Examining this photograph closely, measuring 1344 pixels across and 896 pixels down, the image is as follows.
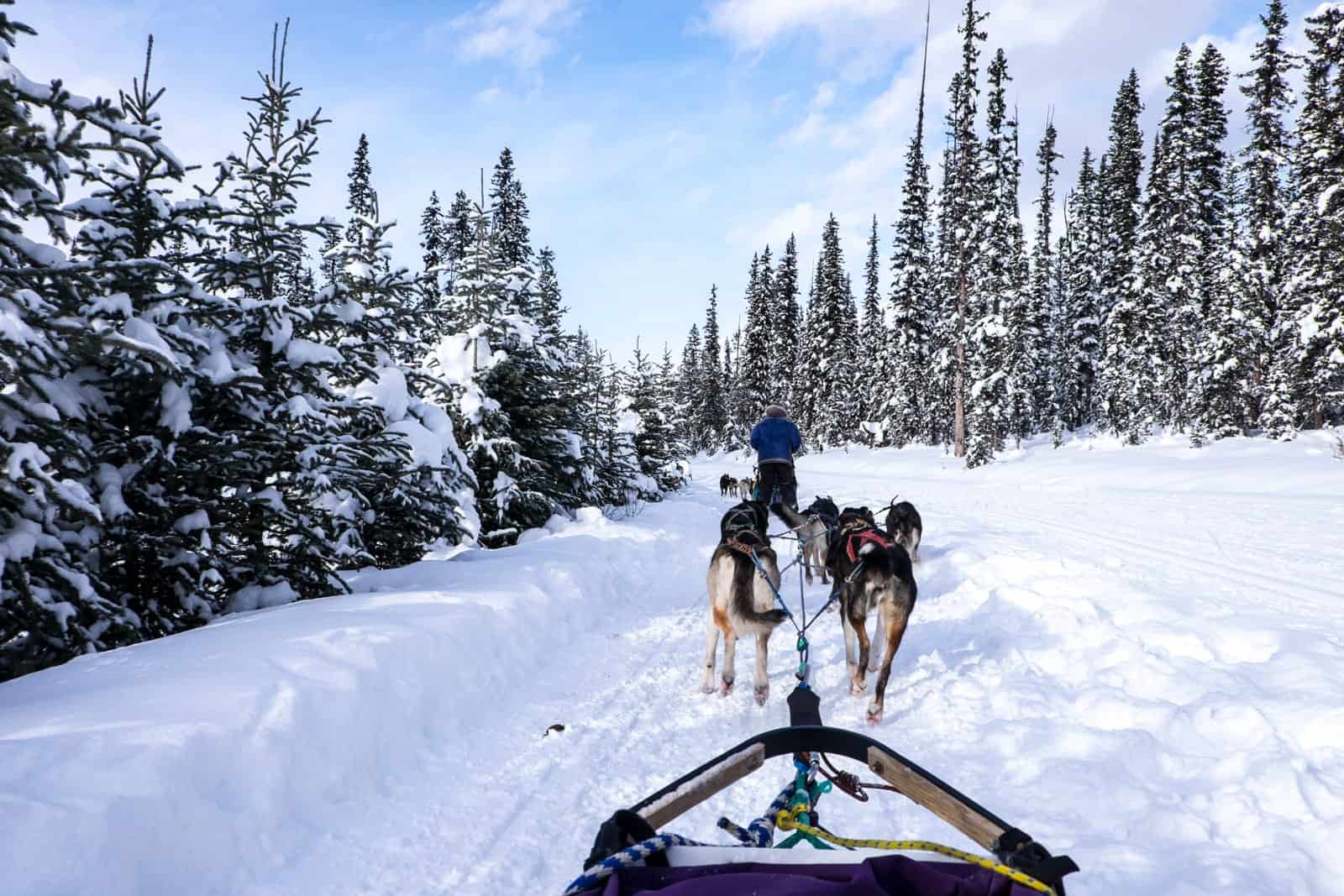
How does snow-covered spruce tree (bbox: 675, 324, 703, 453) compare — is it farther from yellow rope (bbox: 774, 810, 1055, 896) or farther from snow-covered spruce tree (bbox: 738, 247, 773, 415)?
yellow rope (bbox: 774, 810, 1055, 896)

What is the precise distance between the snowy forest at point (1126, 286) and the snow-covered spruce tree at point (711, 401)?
1751 centimetres

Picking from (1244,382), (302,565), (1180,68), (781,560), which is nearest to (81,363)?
(302,565)

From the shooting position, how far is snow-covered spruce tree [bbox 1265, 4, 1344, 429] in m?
22.5

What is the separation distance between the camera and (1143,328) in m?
33.2

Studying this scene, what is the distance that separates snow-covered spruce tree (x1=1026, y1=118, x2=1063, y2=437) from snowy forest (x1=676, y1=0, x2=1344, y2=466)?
0.18 metres

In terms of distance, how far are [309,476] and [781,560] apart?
782cm

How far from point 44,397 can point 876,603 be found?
548 centimetres

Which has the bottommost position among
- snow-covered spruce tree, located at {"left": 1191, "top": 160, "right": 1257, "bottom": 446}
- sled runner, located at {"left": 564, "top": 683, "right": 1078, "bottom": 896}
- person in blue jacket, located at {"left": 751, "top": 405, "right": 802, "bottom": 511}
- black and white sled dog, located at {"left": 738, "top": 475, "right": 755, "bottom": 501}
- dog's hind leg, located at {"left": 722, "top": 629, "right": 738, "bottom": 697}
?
black and white sled dog, located at {"left": 738, "top": 475, "right": 755, "bottom": 501}

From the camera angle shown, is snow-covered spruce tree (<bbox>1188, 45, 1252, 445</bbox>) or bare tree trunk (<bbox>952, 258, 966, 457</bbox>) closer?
snow-covered spruce tree (<bbox>1188, 45, 1252, 445</bbox>)

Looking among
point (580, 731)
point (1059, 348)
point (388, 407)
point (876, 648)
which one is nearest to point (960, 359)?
point (1059, 348)

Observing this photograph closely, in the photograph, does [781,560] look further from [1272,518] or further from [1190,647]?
[1272,518]

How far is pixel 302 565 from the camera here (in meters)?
6.21

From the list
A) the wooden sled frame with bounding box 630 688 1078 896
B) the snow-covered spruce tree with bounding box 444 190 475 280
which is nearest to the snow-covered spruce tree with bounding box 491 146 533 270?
the snow-covered spruce tree with bounding box 444 190 475 280

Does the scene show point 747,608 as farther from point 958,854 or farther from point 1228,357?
point 1228,357
